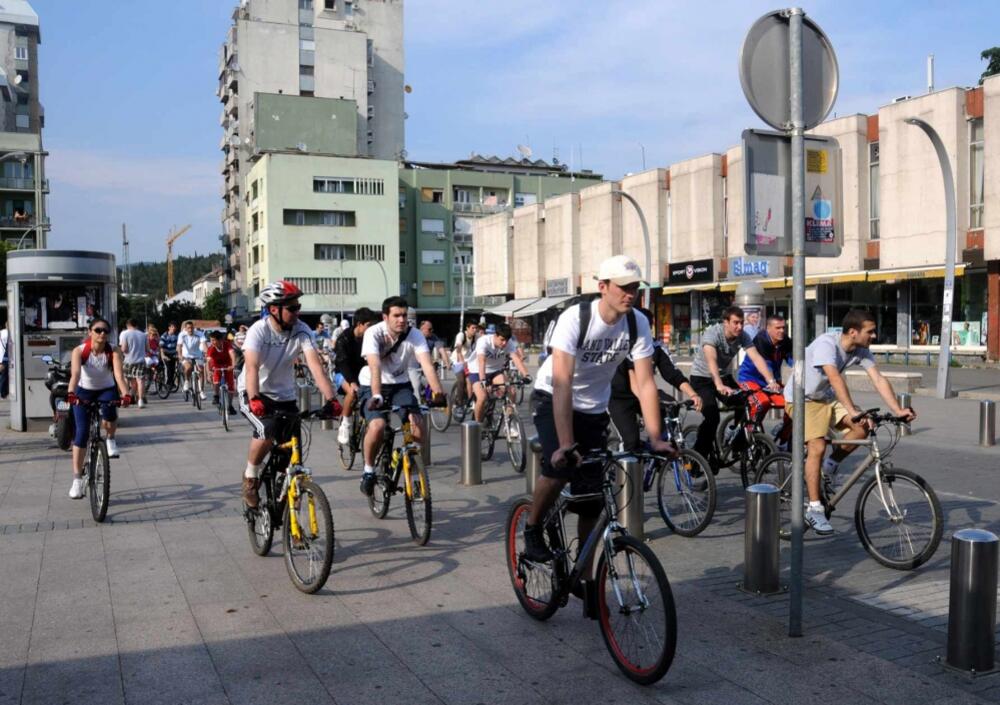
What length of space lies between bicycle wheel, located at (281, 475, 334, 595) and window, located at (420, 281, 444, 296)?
233ft

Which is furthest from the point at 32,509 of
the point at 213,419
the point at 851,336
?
the point at 213,419

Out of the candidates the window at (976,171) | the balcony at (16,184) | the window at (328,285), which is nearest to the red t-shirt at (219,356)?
the window at (976,171)

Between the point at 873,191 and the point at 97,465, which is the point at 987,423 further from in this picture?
the point at 873,191

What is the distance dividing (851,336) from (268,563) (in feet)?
14.1

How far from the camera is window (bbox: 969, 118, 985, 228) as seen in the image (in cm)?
2929

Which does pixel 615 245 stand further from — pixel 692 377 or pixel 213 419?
pixel 692 377

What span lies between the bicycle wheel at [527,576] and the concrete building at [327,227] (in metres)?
63.2

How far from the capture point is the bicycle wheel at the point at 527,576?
4.86 m

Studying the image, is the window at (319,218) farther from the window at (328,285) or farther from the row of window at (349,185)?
the window at (328,285)

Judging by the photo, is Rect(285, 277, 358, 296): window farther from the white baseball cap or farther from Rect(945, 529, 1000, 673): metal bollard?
Rect(945, 529, 1000, 673): metal bollard

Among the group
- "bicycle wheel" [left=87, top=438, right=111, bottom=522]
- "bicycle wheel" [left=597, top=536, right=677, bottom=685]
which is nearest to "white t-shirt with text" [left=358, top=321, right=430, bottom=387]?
"bicycle wheel" [left=87, top=438, right=111, bottom=522]

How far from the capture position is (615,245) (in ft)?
147

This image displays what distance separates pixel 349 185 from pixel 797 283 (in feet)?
226

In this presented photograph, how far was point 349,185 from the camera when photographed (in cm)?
7100
